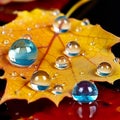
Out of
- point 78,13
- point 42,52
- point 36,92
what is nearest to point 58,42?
point 42,52

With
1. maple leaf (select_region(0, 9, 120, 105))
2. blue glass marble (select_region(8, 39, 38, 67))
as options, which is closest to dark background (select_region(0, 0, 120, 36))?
maple leaf (select_region(0, 9, 120, 105))

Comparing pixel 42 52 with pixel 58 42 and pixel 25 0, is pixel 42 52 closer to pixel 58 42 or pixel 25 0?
pixel 58 42

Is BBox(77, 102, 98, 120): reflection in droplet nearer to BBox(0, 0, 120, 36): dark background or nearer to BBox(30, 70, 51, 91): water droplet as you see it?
BBox(30, 70, 51, 91): water droplet

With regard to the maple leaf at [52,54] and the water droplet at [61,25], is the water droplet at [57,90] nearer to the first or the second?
the maple leaf at [52,54]

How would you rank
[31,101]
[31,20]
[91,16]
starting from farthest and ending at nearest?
1. [91,16]
2. [31,20]
3. [31,101]

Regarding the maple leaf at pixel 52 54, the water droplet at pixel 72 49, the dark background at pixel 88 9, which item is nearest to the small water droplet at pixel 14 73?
the maple leaf at pixel 52 54
